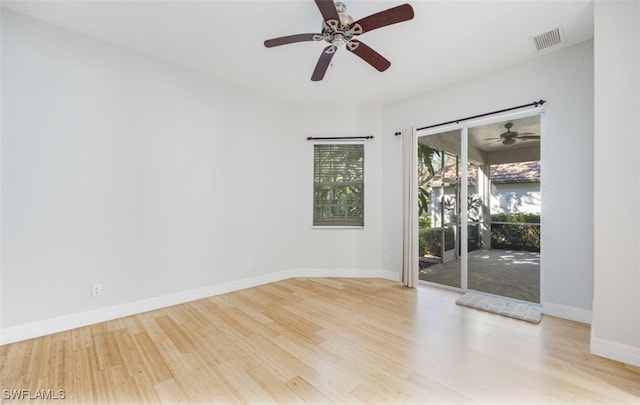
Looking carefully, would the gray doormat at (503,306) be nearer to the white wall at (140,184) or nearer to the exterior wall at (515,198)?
the exterior wall at (515,198)

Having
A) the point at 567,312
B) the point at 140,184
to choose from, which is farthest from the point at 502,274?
the point at 140,184

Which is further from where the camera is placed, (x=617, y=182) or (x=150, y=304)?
(x=150, y=304)

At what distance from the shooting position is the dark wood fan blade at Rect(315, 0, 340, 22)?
1.80m

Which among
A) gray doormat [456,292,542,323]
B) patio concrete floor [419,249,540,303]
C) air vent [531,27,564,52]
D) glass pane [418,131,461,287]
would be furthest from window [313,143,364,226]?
air vent [531,27,564,52]

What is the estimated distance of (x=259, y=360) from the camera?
2.04 metres

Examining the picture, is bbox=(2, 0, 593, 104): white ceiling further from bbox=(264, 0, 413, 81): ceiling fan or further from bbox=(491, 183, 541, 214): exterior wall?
bbox=(491, 183, 541, 214): exterior wall

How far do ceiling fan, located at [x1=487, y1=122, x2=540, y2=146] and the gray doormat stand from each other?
6.43 ft

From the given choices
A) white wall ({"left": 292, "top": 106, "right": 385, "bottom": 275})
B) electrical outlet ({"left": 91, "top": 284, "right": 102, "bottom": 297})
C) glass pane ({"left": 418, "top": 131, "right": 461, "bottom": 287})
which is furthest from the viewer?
white wall ({"left": 292, "top": 106, "right": 385, "bottom": 275})

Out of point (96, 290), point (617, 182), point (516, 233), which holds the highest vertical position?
point (617, 182)

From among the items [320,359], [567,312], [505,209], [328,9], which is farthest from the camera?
[505,209]

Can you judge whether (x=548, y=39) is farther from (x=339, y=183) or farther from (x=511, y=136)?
(x=339, y=183)

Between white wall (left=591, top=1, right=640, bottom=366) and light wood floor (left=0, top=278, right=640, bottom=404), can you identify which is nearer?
light wood floor (left=0, top=278, right=640, bottom=404)

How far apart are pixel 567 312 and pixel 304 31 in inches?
154

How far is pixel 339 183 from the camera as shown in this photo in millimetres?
4512
